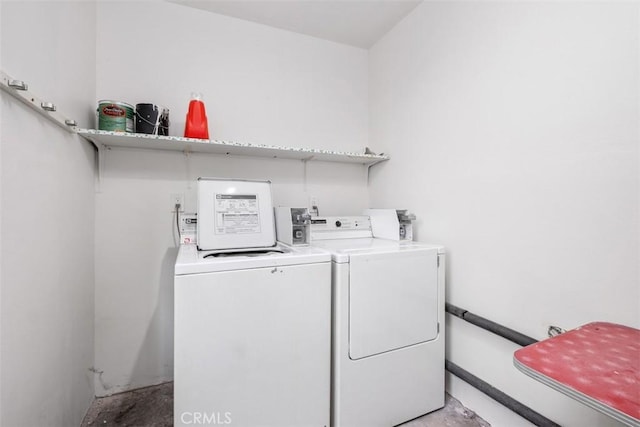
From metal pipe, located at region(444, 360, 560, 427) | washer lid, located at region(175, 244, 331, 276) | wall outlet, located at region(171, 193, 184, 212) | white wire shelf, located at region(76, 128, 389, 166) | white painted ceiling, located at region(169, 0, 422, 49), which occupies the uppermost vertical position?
white painted ceiling, located at region(169, 0, 422, 49)

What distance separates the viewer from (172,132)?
206 centimetres

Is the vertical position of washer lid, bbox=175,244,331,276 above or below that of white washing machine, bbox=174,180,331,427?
above

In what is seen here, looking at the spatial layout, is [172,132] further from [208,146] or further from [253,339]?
[253,339]

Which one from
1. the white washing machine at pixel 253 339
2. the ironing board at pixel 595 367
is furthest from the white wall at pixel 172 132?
the ironing board at pixel 595 367

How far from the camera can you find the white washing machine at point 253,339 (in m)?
1.16

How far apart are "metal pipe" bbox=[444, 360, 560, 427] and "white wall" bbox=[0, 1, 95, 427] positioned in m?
2.13

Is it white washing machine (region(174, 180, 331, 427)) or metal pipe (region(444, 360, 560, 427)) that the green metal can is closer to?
white washing machine (region(174, 180, 331, 427))

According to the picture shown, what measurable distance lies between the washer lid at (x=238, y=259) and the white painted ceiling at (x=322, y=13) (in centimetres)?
186

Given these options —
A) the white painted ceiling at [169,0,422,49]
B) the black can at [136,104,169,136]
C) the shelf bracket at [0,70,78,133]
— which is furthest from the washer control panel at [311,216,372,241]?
the white painted ceiling at [169,0,422,49]

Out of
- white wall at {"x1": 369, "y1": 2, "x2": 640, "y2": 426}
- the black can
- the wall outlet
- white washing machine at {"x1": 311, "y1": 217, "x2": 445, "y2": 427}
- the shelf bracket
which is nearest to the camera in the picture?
the shelf bracket

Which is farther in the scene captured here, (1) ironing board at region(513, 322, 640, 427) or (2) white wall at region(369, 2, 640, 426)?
(2) white wall at region(369, 2, 640, 426)

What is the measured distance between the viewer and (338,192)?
2.61m

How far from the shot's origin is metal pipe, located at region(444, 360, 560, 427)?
129cm

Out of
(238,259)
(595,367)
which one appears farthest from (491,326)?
(238,259)
